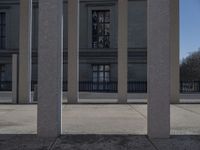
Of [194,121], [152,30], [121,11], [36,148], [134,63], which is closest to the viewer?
[36,148]

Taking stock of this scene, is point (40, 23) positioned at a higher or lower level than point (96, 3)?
lower

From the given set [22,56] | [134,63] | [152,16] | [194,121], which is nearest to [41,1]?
[152,16]

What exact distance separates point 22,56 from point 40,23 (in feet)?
43.7

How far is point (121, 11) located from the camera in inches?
908

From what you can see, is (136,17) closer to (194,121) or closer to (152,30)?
(194,121)

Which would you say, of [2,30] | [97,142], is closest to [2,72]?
[2,30]

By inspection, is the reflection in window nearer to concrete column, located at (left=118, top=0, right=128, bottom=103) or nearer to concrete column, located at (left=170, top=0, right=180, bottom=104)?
concrete column, located at (left=118, top=0, right=128, bottom=103)

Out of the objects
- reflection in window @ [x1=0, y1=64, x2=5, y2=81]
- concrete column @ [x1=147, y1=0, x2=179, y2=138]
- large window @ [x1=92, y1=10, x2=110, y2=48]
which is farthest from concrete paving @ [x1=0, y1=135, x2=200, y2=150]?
large window @ [x1=92, y1=10, x2=110, y2=48]

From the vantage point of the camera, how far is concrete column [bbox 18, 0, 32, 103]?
2291 cm

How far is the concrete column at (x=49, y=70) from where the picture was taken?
1006cm

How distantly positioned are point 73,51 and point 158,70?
13.5m

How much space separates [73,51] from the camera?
2311cm

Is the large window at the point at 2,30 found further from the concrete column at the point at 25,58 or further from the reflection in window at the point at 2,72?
the concrete column at the point at 25,58

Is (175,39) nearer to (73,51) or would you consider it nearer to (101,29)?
(73,51)
